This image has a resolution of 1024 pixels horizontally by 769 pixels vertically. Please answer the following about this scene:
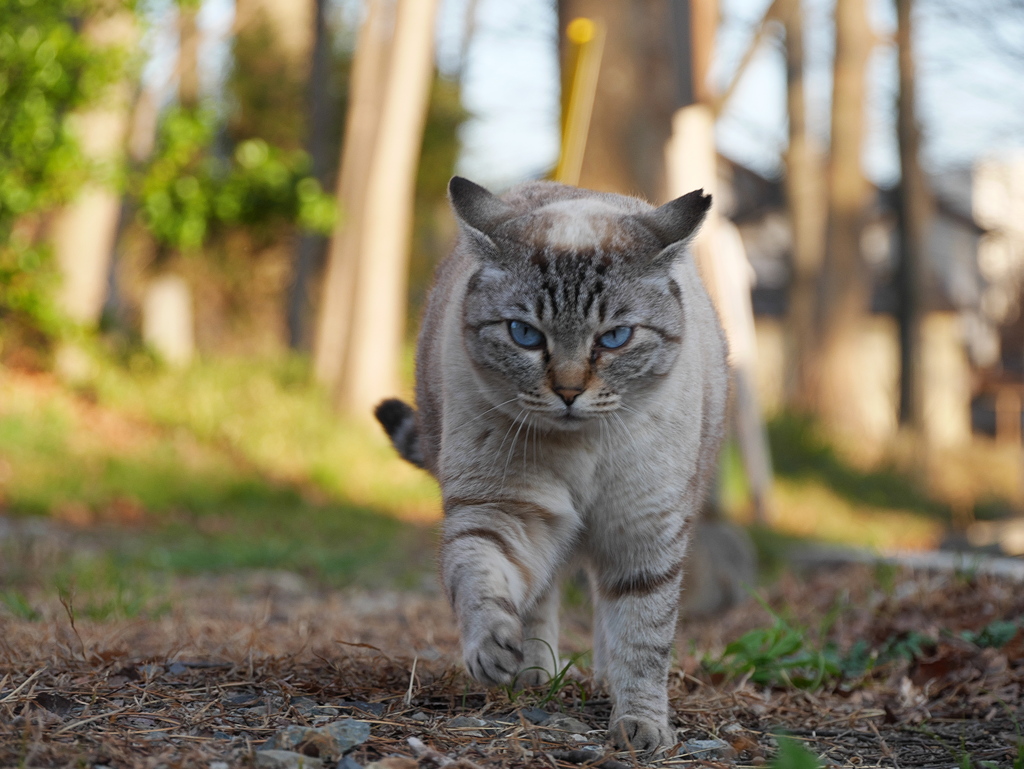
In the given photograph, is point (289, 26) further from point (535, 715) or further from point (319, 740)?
point (319, 740)

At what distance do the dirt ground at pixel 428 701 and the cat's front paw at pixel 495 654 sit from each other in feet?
0.49

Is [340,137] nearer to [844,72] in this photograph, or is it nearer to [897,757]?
[844,72]

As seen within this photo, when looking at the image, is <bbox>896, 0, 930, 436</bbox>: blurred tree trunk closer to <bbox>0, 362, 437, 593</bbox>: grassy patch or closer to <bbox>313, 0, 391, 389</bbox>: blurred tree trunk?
<bbox>313, 0, 391, 389</bbox>: blurred tree trunk

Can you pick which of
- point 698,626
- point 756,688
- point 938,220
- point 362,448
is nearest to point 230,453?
point 362,448

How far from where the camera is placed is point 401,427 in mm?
3990

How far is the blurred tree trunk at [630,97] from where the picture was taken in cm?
680

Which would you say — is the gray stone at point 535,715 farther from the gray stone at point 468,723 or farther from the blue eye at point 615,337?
the blue eye at point 615,337

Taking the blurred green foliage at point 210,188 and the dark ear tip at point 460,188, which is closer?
the dark ear tip at point 460,188

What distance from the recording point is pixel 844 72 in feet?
61.7

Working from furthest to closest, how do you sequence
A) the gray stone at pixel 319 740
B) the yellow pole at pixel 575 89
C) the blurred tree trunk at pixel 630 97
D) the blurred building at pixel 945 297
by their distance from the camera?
the blurred building at pixel 945 297 < the blurred tree trunk at pixel 630 97 < the yellow pole at pixel 575 89 < the gray stone at pixel 319 740

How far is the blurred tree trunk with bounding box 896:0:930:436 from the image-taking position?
17172 millimetres

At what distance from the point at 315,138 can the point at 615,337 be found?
17357 mm

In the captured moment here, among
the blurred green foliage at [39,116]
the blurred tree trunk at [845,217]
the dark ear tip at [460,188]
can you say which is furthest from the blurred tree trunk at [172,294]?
the dark ear tip at [460,188]

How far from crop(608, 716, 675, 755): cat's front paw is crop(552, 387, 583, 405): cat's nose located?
888 millimetres
